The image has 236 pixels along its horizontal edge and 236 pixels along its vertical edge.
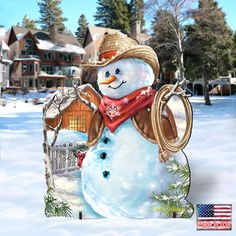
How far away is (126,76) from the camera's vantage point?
99.8 inches

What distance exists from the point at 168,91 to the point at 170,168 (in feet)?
1.96

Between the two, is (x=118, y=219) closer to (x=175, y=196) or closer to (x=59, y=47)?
(x=175, y=196)

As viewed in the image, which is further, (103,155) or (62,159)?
(62,159)

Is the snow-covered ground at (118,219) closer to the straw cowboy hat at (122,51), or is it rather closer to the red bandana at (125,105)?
the red bandana at (125,105)

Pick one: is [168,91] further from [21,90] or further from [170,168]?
[21,90]

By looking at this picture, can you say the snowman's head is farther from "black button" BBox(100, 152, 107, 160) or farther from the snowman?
"black button" BBox(100, 152, 107, 160)

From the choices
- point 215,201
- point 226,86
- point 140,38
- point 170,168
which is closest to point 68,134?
point 170,168

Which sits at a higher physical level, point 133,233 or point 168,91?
point 168,91

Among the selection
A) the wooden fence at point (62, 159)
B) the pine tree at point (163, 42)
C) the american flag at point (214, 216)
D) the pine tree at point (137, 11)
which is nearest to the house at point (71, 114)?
the wooden fence at point (62, 159)

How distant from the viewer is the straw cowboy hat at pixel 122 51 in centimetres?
252

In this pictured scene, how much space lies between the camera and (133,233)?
2.48m

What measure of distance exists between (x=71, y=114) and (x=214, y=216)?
56.4 inches

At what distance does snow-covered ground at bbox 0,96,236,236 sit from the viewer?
8.40 feet

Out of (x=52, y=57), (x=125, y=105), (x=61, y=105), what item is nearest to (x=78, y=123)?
(x=61, y=105)
